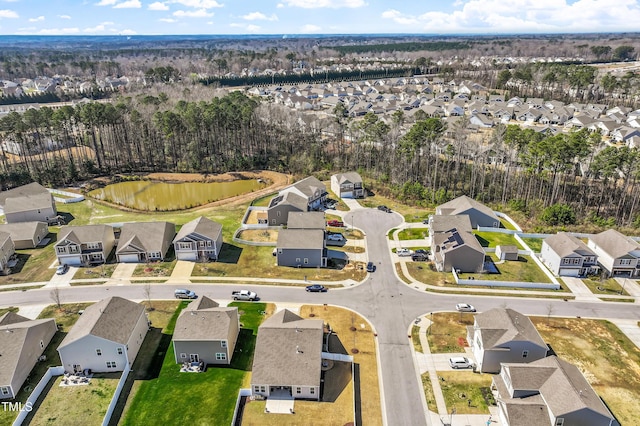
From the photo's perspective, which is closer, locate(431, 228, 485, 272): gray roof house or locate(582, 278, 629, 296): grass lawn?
locate(582, 278, 629, 296): grass lawn

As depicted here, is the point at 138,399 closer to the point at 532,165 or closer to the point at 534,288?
the point at 534,288

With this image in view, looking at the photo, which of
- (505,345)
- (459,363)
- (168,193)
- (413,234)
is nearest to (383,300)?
(459,363)

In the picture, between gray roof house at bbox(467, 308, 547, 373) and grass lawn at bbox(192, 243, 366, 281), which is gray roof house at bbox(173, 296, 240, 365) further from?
gray roof house at bbox(467, 308, 547, 373)

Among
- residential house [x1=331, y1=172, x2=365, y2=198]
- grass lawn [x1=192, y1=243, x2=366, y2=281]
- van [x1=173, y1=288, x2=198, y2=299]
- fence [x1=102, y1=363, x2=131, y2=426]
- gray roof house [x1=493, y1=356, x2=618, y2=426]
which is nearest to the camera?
gray roof house [x1=493, y1=356, x2=618, y2=426]

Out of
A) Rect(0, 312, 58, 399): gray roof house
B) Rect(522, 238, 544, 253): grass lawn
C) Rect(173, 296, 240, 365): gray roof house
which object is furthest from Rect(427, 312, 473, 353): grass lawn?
Rect(0, 312, 58, 399): gray roof house

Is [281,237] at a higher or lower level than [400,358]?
higher

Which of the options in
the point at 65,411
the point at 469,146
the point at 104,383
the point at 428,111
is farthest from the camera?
the point at 428,111

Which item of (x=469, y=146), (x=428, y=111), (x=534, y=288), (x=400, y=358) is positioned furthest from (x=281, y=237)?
(x=428, y=111)

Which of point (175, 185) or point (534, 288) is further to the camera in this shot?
point (175, 185)
